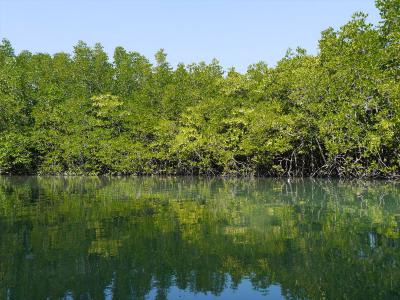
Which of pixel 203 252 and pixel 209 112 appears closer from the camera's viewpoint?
pixel 203 252

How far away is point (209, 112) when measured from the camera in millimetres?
46906

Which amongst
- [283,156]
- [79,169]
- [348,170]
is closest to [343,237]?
[348,170]

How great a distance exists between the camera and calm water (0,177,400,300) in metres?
8.41

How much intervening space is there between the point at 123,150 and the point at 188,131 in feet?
31.8

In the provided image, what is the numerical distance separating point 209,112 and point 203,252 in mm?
36552

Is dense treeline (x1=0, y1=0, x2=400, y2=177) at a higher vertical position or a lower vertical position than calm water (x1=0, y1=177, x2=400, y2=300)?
higher

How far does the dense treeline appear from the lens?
109 feet

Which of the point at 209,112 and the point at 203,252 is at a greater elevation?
the point at 209,112

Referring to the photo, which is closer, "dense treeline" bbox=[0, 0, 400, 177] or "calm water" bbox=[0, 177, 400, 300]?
"calm water" bbox=[0, 177, 400, 300]

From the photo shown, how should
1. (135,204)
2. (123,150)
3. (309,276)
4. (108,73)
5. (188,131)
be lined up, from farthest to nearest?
1. (108,73)
2. (123,150)
3. (188,131)
4. (135,204)
5. (309,276)

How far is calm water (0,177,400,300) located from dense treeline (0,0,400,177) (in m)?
15.6

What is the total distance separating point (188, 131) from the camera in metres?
46.1

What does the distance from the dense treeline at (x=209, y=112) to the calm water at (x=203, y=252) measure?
15.6 m

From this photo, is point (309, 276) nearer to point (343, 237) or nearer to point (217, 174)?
point (343, 237)
